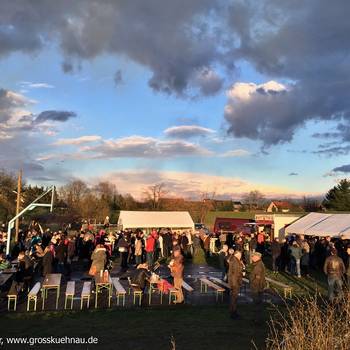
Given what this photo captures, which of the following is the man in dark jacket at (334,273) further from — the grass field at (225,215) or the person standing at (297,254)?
the grass field at (225,215)

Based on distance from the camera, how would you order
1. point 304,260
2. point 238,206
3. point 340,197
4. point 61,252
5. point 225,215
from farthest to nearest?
point 238,206
point 225,215
point 340,197
point 304,260
point 61,252

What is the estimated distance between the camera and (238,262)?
10703 millimetres

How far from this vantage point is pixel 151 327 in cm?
945

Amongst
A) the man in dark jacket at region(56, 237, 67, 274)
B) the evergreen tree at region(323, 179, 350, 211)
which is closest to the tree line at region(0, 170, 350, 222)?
the evergreen tree at region(323, 179, 350, 211)

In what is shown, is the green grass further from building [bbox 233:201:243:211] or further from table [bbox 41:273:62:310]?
building [bbox 233:201:243:211]

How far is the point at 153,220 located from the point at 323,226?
12.3m

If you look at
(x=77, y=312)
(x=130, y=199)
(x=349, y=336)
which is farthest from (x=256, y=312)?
(x=130, y=199)

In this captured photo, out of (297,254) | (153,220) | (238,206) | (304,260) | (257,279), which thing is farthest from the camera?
(238,206)

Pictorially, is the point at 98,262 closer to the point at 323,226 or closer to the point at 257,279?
the point at 257,279

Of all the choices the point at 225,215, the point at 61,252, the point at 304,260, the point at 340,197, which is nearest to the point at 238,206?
the point at 225,215

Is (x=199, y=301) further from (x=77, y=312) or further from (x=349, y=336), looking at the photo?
(x=349, y=336)

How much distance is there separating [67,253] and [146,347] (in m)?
10.7

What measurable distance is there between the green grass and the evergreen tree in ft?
147

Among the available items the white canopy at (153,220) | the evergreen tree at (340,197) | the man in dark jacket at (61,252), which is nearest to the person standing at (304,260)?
the man in dark jacket at (61,252)
